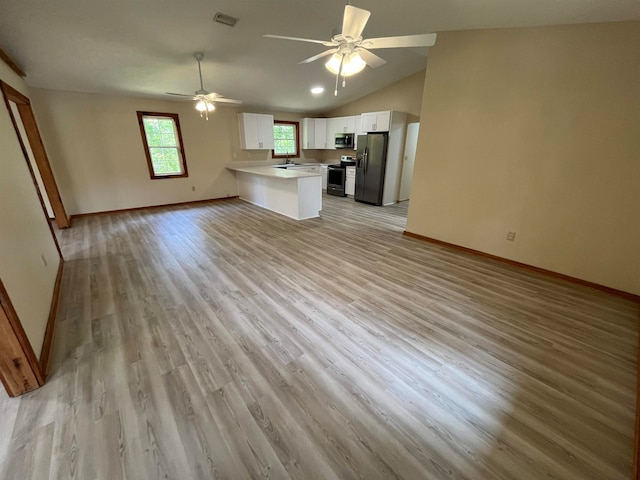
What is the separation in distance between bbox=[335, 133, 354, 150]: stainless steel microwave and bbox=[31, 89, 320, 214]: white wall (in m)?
2.85

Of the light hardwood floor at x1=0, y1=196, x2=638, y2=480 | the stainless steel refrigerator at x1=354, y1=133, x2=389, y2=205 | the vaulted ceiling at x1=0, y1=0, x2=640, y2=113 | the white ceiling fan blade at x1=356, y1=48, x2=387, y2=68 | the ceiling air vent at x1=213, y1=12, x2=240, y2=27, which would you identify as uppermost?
the ceiling air vent at x1=213, y1=12, x2=240, y2=27

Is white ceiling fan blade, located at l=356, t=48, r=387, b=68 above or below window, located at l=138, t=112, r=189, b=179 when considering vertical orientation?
above

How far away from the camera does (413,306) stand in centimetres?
246

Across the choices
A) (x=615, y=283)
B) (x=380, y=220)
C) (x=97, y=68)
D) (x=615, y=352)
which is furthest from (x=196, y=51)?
(x=615, y=283)

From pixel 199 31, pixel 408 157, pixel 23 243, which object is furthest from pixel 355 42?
pixel 408 157

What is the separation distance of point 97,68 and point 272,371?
205 inches

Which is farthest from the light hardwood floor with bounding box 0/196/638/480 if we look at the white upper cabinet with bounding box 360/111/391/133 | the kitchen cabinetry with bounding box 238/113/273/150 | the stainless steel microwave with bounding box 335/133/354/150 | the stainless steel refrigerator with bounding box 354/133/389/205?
the stainless steel microwave with bounding box 335/133/354/150

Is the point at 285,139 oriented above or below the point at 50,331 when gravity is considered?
above

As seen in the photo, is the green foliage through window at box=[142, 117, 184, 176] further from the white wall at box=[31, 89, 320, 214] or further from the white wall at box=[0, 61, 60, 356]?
the white wall at box=[0, 61, 60, 356]

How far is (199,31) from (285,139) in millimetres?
4765

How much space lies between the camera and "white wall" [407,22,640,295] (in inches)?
97.7

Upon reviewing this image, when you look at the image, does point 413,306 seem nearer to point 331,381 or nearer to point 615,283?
point 331,381

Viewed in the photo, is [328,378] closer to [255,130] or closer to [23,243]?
[23,243]

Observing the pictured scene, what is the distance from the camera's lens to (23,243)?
2047mm
